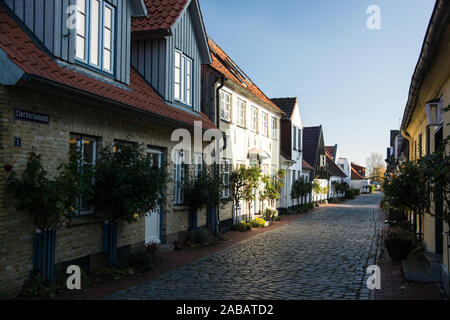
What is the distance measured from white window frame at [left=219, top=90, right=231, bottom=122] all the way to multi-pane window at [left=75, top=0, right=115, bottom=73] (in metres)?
6.63

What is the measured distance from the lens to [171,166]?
1177cm

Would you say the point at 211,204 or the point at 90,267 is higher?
the point at 211,204

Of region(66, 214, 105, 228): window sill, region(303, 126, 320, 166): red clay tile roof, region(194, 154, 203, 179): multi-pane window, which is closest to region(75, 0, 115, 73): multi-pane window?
region(66, 214, 105, 228): window sill

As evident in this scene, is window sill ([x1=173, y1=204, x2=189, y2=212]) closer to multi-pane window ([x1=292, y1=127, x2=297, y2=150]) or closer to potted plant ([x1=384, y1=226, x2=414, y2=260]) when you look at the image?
potted plant ([x1=384, y1=226, x2=414, y2=260])

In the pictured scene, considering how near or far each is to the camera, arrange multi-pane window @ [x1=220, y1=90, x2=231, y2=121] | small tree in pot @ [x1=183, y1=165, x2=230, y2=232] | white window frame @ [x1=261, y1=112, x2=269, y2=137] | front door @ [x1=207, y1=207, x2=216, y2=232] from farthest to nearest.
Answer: white window frame @ [x1=261, y1=112, x2=269, y2=137]
multi-pane window @ [x1=220, y1=90, x2=231, y2=121]
front door @ [x1=207, y1=207, x2=216, y2=232]
small tree in pot @ [x1=183, y1=165, x2=230, y2=232]

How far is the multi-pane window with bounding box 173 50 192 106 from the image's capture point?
41.7 ft

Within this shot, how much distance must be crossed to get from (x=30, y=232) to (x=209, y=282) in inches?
124

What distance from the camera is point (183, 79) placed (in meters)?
13.1

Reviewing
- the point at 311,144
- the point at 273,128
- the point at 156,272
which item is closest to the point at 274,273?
the point at 156,272

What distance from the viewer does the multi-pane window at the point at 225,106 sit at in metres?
15.9

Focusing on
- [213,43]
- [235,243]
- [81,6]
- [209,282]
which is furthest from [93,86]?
[213,43]

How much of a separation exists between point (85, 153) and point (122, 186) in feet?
3.53

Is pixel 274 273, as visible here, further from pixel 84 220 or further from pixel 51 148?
pixel 51 148

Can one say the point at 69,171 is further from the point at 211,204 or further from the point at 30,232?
the point at 211,204
